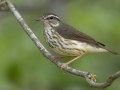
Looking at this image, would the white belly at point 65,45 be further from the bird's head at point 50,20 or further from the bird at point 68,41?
the bird's head at point 50,20

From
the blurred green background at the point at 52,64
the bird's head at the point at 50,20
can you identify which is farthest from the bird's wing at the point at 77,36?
the blurred green background at the point at 52,64

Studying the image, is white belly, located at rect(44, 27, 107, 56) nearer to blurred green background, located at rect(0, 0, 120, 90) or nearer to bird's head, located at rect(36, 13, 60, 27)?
bird's head, located at rect(36, 13, 60, 27)

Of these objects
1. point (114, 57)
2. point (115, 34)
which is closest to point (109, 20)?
point (115, 34)

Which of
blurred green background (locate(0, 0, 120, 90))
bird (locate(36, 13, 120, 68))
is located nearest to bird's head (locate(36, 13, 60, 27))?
bird (locate(36, 13, 120, 68))

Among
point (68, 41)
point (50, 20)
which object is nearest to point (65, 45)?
point (68, 41)

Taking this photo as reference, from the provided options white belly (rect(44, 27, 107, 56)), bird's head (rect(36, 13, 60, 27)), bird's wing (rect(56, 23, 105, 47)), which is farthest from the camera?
bird's head (rect(36, 13, 60, 27))

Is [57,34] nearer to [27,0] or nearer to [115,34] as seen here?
[115,34]

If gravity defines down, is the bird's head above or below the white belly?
above
